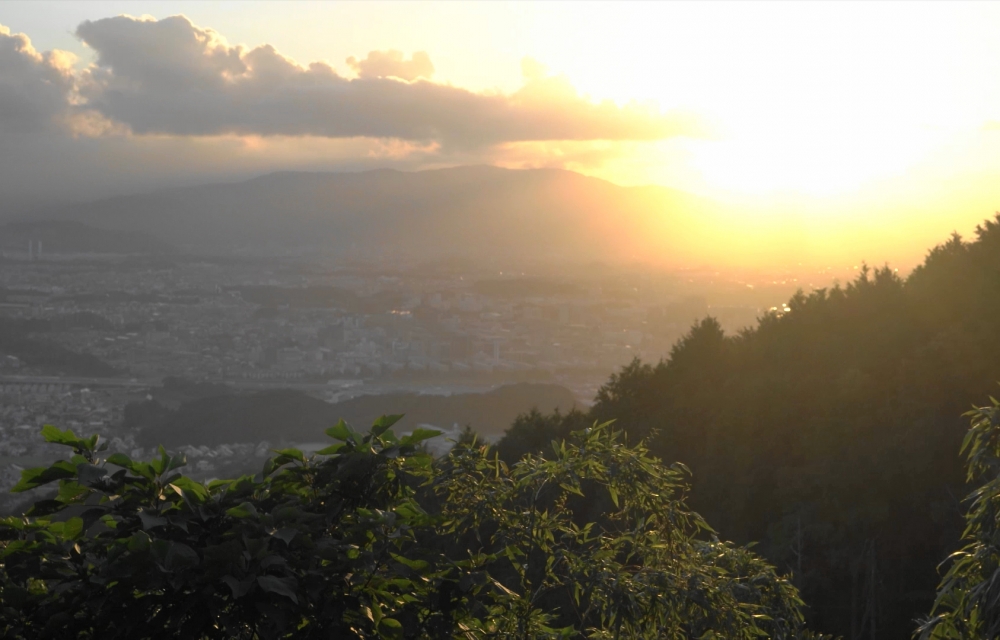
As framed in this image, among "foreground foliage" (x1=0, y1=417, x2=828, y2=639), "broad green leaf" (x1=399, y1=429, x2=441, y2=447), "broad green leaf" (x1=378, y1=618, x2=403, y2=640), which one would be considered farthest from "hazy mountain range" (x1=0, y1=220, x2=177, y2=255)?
"broad green leaf" (x1=378, y1=618, x2=403, y2=640)

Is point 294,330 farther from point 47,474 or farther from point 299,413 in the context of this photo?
point 47,474

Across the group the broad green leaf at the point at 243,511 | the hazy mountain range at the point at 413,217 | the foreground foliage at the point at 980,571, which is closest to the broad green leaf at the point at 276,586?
the broad green leaf at the point at 243,511

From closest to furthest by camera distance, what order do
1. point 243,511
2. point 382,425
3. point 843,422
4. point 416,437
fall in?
1. point 243,511
2. point 416,437
3. point 382,425
4. point 843,422

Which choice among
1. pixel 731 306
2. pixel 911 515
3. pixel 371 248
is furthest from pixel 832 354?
pixel 371 248

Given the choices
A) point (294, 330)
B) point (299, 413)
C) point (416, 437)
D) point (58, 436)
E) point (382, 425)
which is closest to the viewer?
point (58, 436)

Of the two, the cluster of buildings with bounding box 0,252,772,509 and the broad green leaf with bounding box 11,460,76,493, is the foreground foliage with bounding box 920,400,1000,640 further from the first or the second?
the cluster of buildings with bounding box 0,252,772,509

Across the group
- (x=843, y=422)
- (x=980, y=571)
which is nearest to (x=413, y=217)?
(x=843, y=422)
